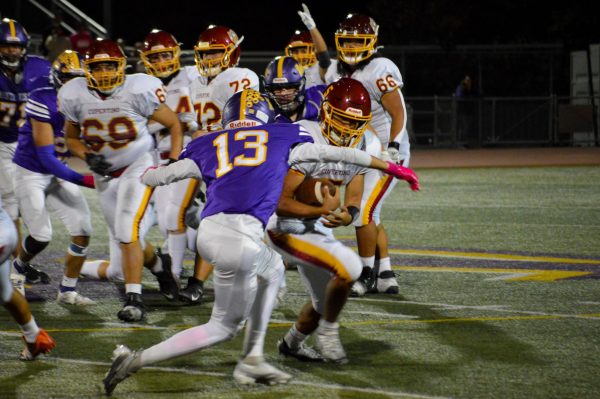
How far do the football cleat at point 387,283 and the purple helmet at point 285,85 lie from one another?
6.36 feet

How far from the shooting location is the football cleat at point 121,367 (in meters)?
4.75

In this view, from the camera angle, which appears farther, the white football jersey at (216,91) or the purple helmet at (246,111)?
the white football jersey at (216,91)

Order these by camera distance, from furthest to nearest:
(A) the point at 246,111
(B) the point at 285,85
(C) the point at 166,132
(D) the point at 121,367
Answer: (C) the point at 166,132, (B) the point at 285,85, (A) the point at 246,111, (D) the point at 121,367

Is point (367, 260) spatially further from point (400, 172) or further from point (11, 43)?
point (11, 43)

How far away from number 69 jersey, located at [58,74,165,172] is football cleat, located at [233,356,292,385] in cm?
232

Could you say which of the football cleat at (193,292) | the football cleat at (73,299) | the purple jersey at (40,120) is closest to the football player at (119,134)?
the purple jersey at (40,120)

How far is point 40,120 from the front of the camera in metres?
7.11

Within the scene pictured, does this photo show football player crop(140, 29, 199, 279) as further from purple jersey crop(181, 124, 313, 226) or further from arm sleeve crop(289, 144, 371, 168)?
arm sleeve crop(289, 144, 371, 168)

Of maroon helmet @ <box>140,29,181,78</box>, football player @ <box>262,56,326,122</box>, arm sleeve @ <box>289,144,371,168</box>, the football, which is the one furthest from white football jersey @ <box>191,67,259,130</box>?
arm sleeve @ <box>289,144,371,168</box>

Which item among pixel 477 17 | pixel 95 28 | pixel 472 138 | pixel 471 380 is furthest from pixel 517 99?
pixel 471 380

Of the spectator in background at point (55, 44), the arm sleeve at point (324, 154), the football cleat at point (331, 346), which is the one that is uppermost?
the spectator in background at point (55, 44)

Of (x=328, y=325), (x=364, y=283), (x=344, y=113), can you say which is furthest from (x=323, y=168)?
(x=364, y=283)

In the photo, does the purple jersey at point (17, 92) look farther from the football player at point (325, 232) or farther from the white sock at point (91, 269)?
the football player at point (325, 232)

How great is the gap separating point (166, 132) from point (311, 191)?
3.14 m
